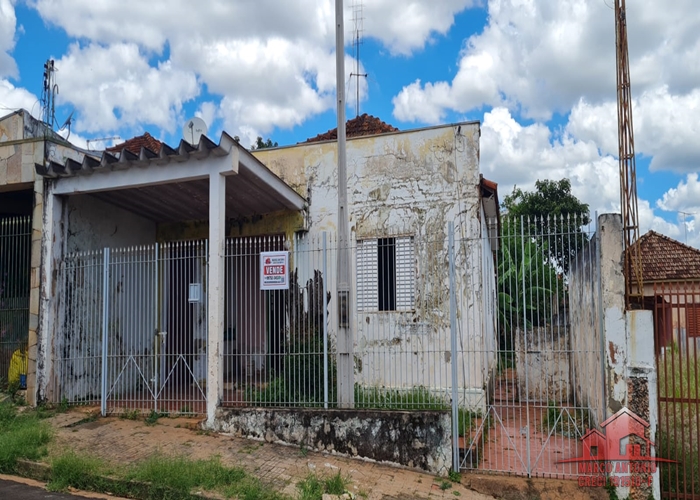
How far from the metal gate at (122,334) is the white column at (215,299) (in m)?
0.69

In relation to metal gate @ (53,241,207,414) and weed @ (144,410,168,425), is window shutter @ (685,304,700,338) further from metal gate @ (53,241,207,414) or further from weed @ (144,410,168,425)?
weed @ (144,410,168,425)

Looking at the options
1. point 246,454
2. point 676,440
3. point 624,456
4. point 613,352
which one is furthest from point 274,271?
point 676,440

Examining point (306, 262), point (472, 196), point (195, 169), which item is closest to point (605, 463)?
point (472, 196)

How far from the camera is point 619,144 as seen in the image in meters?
5.92

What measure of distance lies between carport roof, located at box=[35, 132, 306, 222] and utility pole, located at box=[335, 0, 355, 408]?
147cm

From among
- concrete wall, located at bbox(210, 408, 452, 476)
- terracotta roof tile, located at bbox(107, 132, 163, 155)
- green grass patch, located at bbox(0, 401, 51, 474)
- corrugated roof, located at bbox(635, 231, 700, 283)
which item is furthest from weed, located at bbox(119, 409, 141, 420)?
corrugated roof, located at bbox(635, 231, 700, 283)

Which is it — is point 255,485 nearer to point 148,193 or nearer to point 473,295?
point 473,295

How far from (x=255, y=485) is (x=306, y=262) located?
4606mm

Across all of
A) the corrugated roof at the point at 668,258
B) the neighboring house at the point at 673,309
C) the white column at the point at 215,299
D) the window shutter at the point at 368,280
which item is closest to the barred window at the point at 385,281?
the window shutter at the point at 368,280

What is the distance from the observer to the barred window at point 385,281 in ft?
29.1

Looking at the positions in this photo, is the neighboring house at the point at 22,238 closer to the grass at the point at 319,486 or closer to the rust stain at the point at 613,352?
the grass at the point at 319,486

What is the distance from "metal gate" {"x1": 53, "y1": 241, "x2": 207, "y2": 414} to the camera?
7.96 meters

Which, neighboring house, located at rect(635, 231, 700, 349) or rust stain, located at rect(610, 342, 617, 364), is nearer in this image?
neighboring house, located at rect(635, 231, 700, 349)

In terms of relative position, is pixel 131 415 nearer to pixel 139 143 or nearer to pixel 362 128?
pixel 362 128
